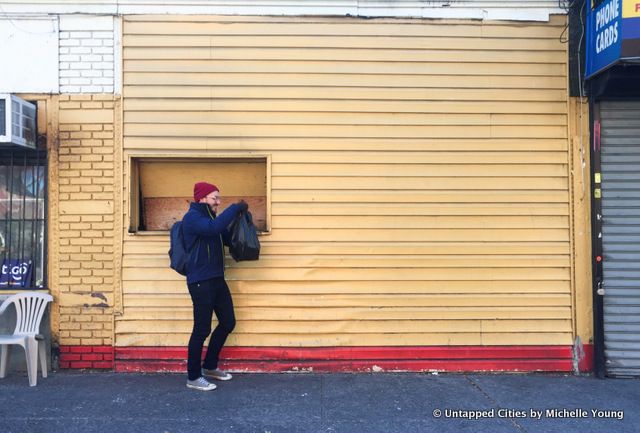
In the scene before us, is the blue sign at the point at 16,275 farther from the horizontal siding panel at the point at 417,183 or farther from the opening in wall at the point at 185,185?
the horizontal siding panel at the point at 417,183

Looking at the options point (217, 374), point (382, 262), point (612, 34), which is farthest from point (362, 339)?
point (612, 34)

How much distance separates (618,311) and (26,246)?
605 centimetres

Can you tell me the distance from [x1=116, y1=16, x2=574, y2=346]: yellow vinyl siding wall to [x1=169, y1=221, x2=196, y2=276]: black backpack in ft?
1.76

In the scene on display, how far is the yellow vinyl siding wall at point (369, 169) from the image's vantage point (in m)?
5.57

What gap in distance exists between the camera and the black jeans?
4.99m

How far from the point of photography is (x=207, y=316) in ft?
16.5

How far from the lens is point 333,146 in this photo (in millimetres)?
5598

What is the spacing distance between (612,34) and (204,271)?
426 cm

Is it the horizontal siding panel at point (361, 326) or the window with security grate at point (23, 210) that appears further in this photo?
the window with security grate at point (23, 210)

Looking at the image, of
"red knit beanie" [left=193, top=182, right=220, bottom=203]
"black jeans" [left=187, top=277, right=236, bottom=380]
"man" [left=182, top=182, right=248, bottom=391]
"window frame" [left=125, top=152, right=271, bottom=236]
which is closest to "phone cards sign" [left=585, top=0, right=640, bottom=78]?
"window frame" [left=125, top=152, right=271, bottom=236]

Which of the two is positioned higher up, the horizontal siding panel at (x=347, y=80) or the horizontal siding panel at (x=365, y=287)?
the horizontal siding panel at (x=347, y=80)

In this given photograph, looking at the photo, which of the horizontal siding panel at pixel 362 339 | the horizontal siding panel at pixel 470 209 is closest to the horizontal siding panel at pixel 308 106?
the horizontal siding panel at pixel 470 209

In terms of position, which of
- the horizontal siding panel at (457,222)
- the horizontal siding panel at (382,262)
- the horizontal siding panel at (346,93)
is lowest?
the horizontal siding panel at (382,262)

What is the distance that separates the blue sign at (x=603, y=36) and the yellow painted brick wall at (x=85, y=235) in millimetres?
4752
